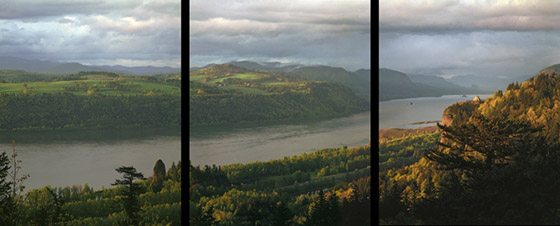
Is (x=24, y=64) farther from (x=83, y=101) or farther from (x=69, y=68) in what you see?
(x=83, y=101)

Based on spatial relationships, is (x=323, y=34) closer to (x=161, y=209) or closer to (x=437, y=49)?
(x=437, y=49)

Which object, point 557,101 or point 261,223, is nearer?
point 557,101

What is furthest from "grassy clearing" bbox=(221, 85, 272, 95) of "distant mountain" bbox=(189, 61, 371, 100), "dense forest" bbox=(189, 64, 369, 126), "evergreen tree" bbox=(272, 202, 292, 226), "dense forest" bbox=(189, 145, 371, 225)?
"evergreen tree" bbox=(272, 202, 292, 226)

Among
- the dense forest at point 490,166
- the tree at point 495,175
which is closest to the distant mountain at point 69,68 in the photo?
the dense forest at point 490,166

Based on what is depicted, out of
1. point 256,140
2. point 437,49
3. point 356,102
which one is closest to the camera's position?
point 437,49

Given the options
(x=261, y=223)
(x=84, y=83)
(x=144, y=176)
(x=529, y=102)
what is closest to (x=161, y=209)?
(x=144, y=176)

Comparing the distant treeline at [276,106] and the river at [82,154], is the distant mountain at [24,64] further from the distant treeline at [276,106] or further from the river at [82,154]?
the distant treeline at [276,106]

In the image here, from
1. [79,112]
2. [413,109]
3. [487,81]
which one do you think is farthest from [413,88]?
[79,112]
